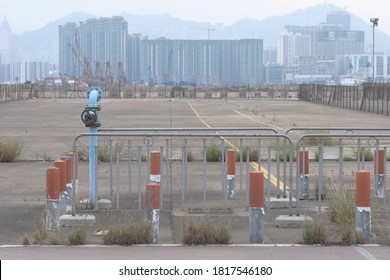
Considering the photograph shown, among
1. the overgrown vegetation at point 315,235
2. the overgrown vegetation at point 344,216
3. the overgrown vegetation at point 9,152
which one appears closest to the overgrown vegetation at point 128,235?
the overgrown vegetation at point 315,235

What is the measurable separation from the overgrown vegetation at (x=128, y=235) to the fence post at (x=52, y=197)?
102 centimetres

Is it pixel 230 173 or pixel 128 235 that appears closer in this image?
pixel 128 235

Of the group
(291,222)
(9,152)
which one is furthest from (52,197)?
(9,152)

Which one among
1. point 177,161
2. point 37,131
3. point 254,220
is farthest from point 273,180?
point 37,131

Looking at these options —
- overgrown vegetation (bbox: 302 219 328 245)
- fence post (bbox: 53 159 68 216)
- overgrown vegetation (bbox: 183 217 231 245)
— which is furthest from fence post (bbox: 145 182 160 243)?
overgrown vegetation (bbox: 302 219 328 245)

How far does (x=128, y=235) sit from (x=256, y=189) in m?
1.63

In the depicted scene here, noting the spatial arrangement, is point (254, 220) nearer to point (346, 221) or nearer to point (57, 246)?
point (346, 221)

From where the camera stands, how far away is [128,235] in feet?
32.0

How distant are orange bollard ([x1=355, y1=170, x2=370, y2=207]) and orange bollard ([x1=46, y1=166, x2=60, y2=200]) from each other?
3.74 metres

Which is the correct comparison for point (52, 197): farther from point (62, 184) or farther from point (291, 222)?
point (291, 222)

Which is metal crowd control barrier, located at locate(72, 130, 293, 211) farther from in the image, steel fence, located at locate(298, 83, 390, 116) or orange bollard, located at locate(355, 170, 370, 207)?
steel fence, located at locate(298, 83, 390, 116)

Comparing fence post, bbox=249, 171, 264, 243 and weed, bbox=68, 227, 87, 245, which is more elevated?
fence post, bbox=249, 171, 264, 243

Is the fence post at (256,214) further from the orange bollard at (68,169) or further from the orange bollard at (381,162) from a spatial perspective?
the orange bollard at (381,162)

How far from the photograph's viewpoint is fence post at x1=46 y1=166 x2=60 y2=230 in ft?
33.8
